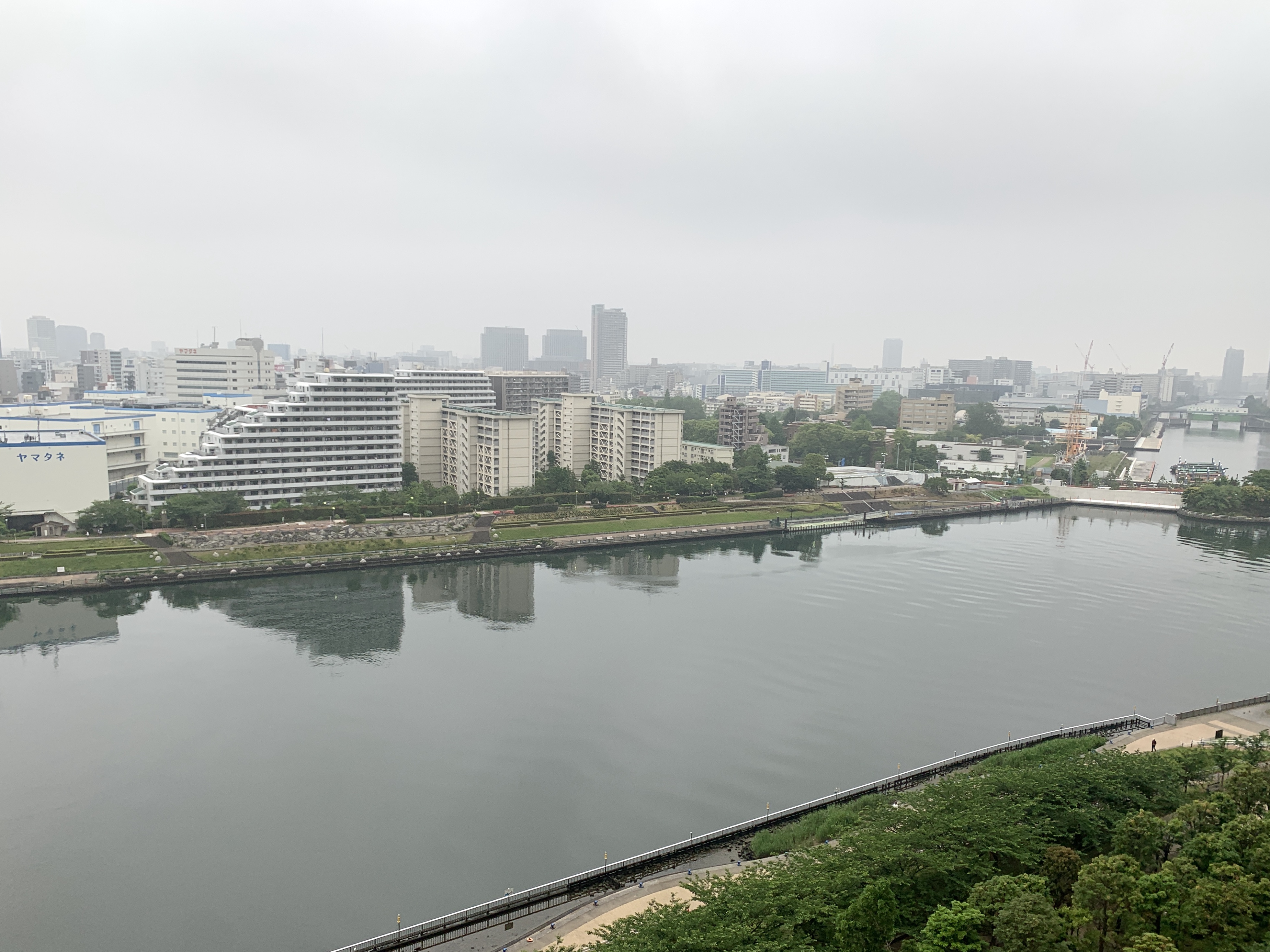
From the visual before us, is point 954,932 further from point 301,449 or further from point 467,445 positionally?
point 467,445

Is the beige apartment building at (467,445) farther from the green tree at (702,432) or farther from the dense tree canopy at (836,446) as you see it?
the dense tree canopy at (836,446)

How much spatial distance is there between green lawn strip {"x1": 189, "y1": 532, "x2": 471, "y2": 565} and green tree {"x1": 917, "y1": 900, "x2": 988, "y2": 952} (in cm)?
1815

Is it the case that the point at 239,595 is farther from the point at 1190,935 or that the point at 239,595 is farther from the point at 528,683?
the point at 1190,935

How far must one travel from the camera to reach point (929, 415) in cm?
5538

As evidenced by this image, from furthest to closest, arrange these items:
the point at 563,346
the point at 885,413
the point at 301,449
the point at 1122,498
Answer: the point at 563,346 → the point at 885,413 → the point at 1122,498 → the point at 301,449

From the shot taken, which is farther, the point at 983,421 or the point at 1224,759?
the point at 983,421

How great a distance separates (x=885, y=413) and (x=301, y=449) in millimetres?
47047

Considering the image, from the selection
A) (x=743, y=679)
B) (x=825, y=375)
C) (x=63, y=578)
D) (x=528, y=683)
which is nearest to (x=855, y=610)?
(x=743, y=679)

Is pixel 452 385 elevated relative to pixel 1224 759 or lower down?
elevated

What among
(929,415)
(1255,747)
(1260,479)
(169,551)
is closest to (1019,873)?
(1255,747)

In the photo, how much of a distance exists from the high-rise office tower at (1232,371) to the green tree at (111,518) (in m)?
166

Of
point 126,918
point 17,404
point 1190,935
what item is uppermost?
point 17,404

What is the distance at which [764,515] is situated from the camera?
93.3 feet

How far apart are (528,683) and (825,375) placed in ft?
330
